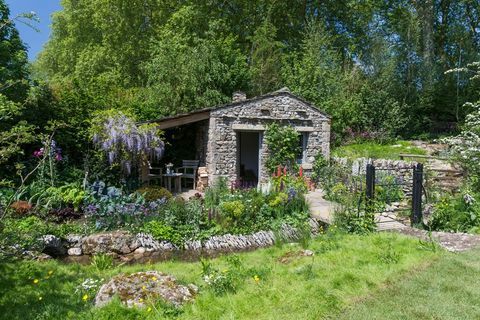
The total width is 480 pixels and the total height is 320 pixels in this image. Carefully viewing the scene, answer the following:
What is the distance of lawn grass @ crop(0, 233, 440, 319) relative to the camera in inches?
136

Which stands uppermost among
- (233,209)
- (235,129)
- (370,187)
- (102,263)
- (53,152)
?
(235,129)

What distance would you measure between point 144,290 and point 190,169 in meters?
8.42

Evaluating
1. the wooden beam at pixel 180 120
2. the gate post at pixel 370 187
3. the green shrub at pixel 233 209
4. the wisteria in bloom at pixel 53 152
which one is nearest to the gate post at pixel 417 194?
the gate post at pixel 370 187

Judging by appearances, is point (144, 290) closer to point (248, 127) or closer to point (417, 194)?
point (417, 194)

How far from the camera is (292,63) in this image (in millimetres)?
17797

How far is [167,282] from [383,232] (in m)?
3.92

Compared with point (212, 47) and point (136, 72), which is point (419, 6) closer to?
point (212, 47)

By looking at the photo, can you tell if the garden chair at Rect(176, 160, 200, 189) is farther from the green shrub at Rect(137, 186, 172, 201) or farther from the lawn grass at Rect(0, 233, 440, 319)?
the lawn grass at Rect(0, 233, 440, 319)

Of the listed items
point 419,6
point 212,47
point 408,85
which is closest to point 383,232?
point 212,47

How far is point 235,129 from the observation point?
10.9 meters

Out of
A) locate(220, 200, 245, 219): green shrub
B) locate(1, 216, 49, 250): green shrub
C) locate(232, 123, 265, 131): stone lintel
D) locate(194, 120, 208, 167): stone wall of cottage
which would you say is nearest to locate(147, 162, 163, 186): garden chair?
locate(194, 120, 208, 167): stone wall of cottage

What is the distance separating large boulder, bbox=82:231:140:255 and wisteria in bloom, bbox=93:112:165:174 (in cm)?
285

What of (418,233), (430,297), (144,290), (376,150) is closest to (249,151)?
(376,150)

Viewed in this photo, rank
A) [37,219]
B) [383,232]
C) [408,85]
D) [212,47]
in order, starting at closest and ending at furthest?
1. [383,232]
2. [37,219]
3. [212,47]
4. [408,85]
